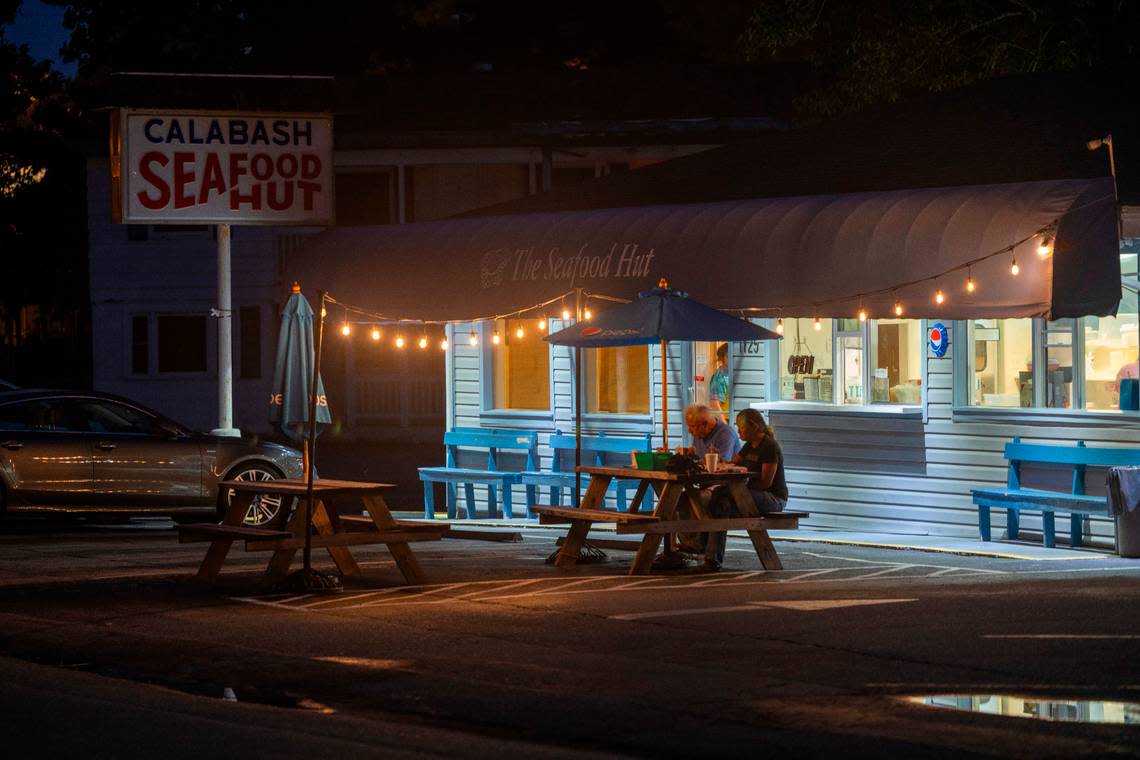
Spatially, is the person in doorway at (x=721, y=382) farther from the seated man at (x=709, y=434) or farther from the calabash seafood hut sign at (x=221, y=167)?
the calabash seafood hut sign at (x=221, y=167)

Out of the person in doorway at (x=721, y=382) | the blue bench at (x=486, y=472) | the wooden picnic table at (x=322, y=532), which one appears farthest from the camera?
the blue bench at (x=486, y=472)

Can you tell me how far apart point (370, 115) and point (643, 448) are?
71.0 feet

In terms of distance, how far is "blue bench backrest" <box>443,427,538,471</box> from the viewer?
2166 centimetres

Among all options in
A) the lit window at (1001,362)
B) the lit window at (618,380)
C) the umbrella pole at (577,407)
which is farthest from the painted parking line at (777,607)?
the lit window at (618,380)

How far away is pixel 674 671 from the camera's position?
387 inches

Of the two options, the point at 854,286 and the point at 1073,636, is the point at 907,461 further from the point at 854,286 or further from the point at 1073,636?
the point at 1073,636

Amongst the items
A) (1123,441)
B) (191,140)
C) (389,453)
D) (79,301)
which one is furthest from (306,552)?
(79,301)

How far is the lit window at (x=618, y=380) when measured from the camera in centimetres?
2111

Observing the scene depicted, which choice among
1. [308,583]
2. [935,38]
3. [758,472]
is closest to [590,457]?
[758,472]

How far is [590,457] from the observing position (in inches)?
829

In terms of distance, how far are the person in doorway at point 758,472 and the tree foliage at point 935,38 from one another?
10.9m

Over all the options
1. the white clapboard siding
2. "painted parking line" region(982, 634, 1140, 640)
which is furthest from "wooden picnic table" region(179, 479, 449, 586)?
the white clapboard siding

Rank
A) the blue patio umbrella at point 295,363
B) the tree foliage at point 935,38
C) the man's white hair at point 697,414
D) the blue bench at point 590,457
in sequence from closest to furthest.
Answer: the man's white hair at point 697,414
the blue patio umbrella at point 295,363
the blue bench at point 590,457
the tree foliage at point 935,38

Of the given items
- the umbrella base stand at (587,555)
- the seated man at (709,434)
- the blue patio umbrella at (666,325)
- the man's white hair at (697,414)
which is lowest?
the umbrella base stand at (587,555)
